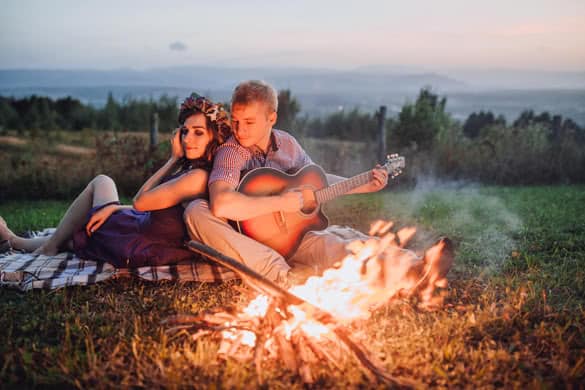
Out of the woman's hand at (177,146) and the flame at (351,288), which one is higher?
the woman's hand at (177,146)

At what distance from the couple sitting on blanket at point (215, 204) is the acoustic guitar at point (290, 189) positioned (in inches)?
4.1

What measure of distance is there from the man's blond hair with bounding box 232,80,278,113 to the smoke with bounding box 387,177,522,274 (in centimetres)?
245

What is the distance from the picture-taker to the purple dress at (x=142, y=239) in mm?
4492

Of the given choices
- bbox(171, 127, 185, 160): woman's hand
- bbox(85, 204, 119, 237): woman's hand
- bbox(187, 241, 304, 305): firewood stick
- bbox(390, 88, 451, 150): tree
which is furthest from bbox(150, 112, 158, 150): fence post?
bbox(187, 241, 304, 305): firewood stick

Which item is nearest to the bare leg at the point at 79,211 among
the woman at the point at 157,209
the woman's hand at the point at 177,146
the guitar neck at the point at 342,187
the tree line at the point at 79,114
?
the woman at the point at 157,209

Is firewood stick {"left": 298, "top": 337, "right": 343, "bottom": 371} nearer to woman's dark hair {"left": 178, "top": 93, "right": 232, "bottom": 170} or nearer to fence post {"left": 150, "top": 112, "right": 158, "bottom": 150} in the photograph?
woman's dark hair {"left": 178, "top": 93, "right": 232, "bottom": 170}

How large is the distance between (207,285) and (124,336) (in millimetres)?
1132

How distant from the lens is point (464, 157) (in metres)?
11.5

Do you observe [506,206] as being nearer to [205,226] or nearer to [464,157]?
[464,157]

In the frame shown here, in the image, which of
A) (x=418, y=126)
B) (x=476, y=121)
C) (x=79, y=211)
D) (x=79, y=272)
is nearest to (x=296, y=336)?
(x=79, y=272)

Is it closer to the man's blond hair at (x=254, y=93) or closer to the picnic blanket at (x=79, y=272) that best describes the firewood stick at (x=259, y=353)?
the picnic blanket at (x=79, y=272)

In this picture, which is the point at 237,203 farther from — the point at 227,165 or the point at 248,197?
the point at 227,165

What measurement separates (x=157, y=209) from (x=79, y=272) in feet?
2.72

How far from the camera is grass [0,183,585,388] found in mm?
2902
